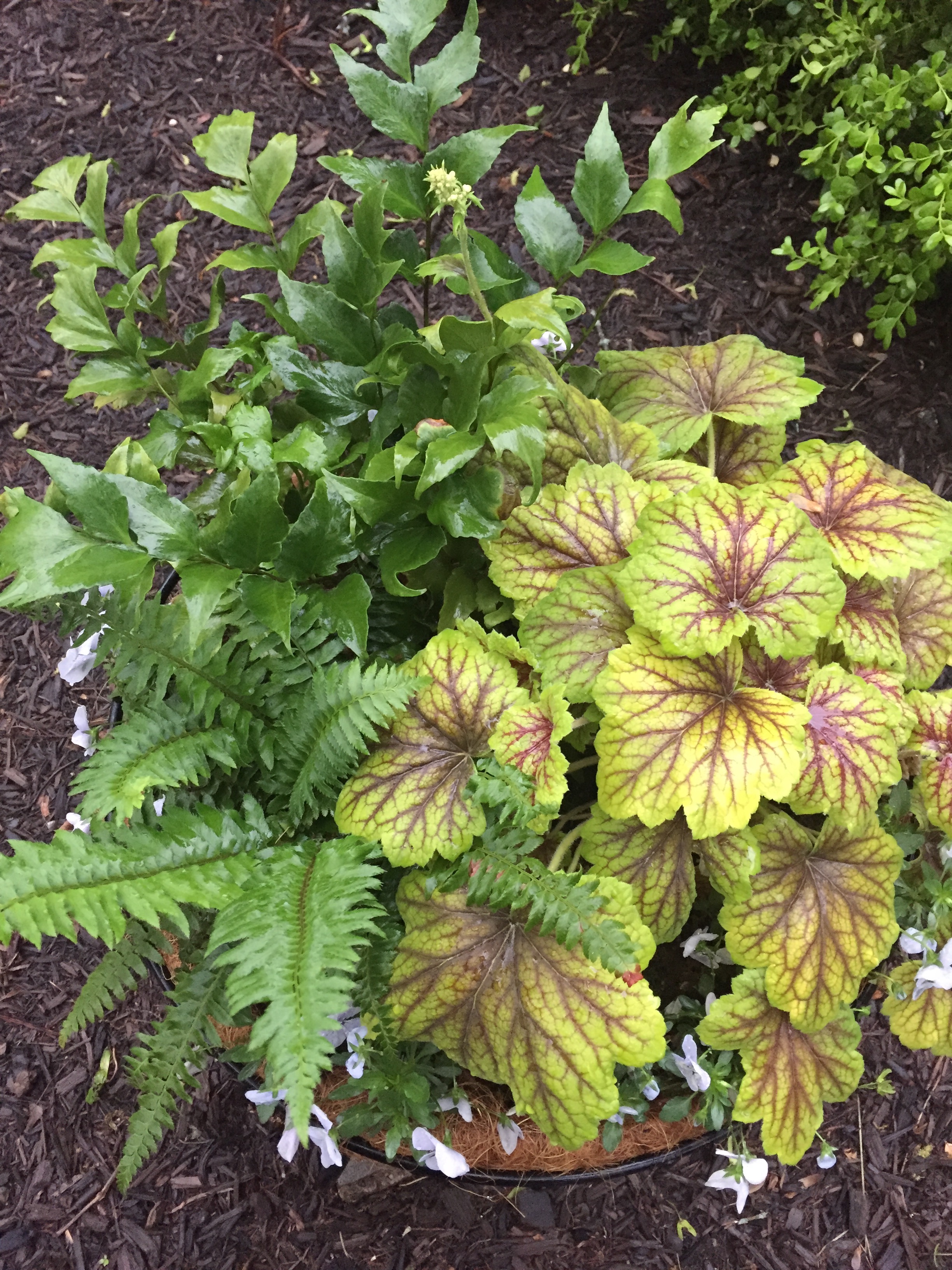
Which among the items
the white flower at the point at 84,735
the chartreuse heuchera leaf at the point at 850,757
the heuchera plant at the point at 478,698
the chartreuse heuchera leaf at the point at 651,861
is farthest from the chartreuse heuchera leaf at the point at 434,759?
the white flower at the point at 84,735

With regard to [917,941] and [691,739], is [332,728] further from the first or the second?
[917,941]

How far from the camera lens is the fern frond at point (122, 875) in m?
1.24

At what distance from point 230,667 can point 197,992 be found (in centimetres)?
53

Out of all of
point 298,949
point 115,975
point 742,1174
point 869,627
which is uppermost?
point 298,949

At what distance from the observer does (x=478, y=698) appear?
1561mm

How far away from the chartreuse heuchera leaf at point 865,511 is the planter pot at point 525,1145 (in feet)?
3.57

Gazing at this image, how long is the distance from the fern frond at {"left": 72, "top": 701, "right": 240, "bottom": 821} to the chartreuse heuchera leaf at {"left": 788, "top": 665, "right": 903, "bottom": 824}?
92 centimetres

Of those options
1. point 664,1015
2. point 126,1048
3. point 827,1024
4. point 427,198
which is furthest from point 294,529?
point 126,1048

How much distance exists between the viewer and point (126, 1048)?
2.43m

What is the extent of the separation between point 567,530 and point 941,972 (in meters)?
0.95

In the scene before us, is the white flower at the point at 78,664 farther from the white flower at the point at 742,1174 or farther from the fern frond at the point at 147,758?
Result: the white flower at the point at 742,1174

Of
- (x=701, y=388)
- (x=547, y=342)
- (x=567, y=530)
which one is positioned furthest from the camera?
(x=547, y=342)

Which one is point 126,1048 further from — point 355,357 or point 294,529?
point 355,357

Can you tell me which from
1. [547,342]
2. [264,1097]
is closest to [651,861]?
[264,1097]
